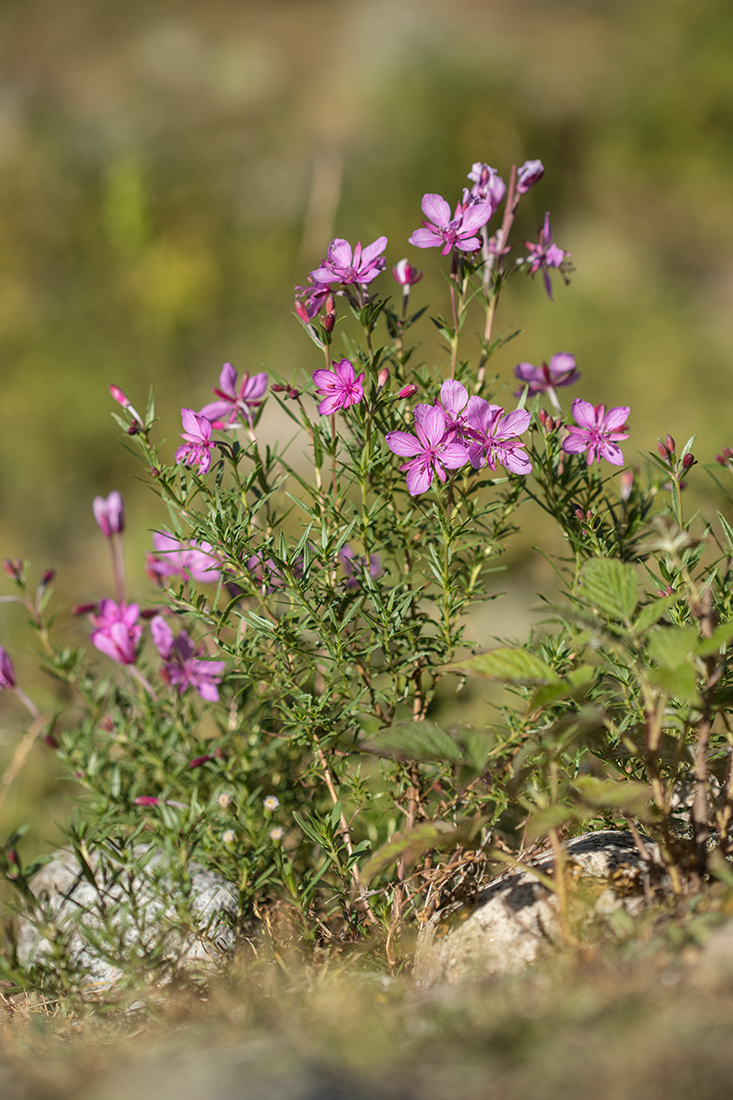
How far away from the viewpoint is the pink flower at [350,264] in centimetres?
141

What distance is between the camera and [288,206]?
7469 millimetres

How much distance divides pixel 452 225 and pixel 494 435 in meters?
0.41

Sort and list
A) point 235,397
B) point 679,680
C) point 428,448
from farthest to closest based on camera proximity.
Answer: point 235,397, point 428,448, point 679,680

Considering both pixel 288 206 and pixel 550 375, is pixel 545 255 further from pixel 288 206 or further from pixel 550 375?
pixel 288 206

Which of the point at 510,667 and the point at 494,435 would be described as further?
the point at 494,435

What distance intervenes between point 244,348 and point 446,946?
541 centimetres

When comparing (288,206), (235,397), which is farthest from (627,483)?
(288,206)

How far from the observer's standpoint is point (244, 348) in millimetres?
6152

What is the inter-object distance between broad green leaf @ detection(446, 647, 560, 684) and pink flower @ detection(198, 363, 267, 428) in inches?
26.8

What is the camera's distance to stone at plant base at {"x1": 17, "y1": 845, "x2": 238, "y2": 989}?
143 centimetres


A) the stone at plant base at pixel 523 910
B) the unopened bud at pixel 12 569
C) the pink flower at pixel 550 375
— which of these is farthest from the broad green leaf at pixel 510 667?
the unopened bud at pixel 12 569

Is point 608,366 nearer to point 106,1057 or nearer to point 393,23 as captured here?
point 106,1057

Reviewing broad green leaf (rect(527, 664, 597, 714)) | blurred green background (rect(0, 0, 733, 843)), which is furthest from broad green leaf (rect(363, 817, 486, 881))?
blurred green background (rect(0, 0, 733, 843))

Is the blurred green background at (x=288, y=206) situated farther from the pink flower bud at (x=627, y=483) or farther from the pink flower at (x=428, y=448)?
the pink flower at (x=428, y=448)
